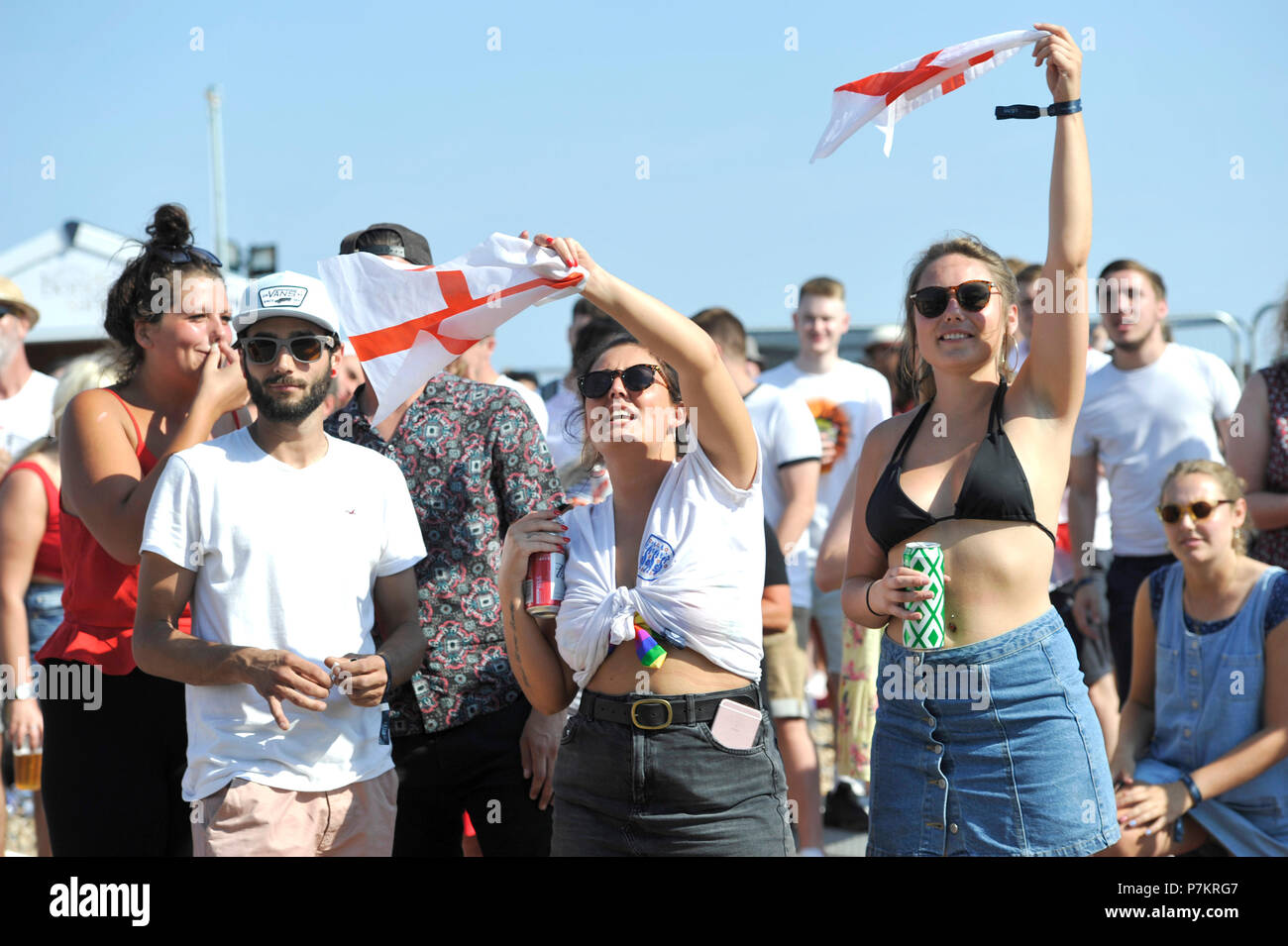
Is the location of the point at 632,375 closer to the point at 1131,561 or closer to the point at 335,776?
the point at 335,776

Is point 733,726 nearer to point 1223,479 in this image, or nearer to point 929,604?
point 929,604

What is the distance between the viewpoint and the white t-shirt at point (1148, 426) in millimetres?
5547

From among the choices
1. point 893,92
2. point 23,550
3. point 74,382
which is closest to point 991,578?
point 893,92

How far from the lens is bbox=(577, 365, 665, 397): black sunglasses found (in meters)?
3.04

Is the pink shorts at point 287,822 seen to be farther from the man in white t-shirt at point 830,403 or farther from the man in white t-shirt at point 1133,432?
the man in white t-shirt at point 1133,432

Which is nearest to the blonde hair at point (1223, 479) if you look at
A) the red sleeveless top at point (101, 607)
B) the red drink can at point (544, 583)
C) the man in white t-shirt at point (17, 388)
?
the red drink can at point (544, 583)

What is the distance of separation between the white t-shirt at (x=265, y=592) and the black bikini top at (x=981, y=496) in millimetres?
1337

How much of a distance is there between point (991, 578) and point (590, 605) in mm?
914

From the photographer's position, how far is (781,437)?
222 inches

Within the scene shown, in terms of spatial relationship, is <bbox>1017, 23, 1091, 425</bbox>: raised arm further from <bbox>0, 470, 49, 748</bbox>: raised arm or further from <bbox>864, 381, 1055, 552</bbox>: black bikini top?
<bbox>0, 470, 49, 748</bbox>: raised arm

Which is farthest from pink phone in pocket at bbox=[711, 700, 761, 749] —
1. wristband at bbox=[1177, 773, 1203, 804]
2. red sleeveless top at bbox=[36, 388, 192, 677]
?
wristband at bbox=[1177, 773, 1203, 804]

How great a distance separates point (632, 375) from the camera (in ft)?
9.99

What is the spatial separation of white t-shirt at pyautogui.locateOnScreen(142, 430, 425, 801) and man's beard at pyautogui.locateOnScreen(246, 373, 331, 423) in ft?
0.36
